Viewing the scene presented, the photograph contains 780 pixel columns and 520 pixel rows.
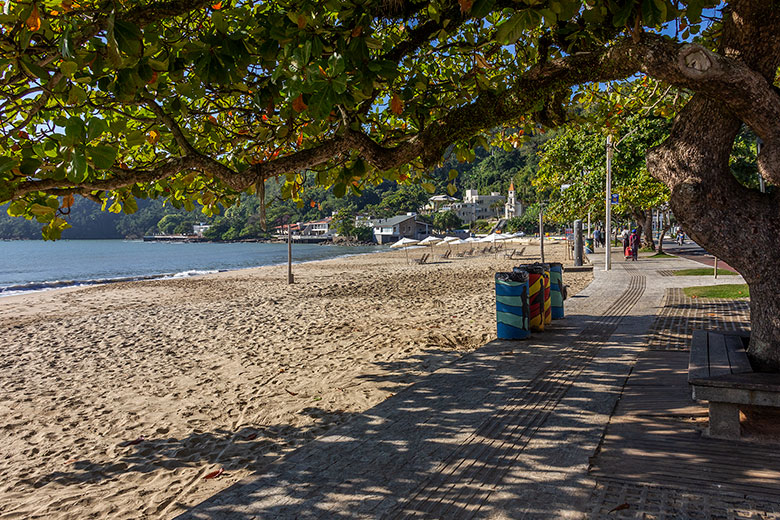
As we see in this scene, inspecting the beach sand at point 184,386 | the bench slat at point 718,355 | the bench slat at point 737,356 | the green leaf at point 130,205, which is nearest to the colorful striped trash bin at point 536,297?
the beach sand at point 184,386

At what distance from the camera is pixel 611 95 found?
742 centimetres

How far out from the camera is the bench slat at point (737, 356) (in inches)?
150

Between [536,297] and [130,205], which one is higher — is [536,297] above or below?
below

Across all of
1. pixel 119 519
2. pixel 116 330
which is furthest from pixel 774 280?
pixel 116 330

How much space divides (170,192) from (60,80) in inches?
99.5

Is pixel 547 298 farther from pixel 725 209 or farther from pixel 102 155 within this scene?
pixel 102 155

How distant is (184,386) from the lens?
6.95m

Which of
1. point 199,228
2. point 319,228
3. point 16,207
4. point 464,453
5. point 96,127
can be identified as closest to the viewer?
point 96,127

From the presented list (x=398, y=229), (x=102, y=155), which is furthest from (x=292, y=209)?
(x=102, y=155)

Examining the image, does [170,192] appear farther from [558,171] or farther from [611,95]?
[558,171]

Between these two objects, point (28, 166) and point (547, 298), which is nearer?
point (28, 166)

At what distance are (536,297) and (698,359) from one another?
3839mm

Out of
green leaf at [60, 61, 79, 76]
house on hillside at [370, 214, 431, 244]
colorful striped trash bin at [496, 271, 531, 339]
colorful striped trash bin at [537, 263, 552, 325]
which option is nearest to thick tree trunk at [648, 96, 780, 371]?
colorful striped trash bin at [496, 271, 531, 339]

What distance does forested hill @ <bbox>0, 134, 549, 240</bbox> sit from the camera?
128 metres
